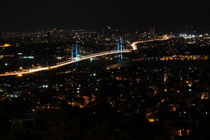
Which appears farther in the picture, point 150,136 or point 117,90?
point 117,90

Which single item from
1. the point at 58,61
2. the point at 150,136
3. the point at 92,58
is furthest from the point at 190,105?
the point at 92,58

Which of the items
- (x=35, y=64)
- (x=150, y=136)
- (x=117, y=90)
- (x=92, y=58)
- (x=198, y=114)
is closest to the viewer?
(x=150, y=136)

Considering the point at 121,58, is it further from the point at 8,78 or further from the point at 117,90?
the point at 117,90

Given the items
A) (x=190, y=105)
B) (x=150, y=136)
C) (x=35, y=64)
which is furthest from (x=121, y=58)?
(x=150, y=136)

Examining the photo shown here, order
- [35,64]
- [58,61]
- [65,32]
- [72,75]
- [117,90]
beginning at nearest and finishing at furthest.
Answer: [117,90]
[72,75]
[35,64]
[58,61]
[65,32]

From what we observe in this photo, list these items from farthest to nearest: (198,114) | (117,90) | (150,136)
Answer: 1. (117,90)
2. (198,114)
3. (150,136)

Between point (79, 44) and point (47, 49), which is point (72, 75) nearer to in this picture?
point (47, 49)

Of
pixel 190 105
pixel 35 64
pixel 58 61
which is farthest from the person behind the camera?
pixel 58 61

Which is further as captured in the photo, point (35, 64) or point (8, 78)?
point (35, 64)

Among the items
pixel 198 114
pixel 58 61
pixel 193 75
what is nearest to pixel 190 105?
pixel 198 114
